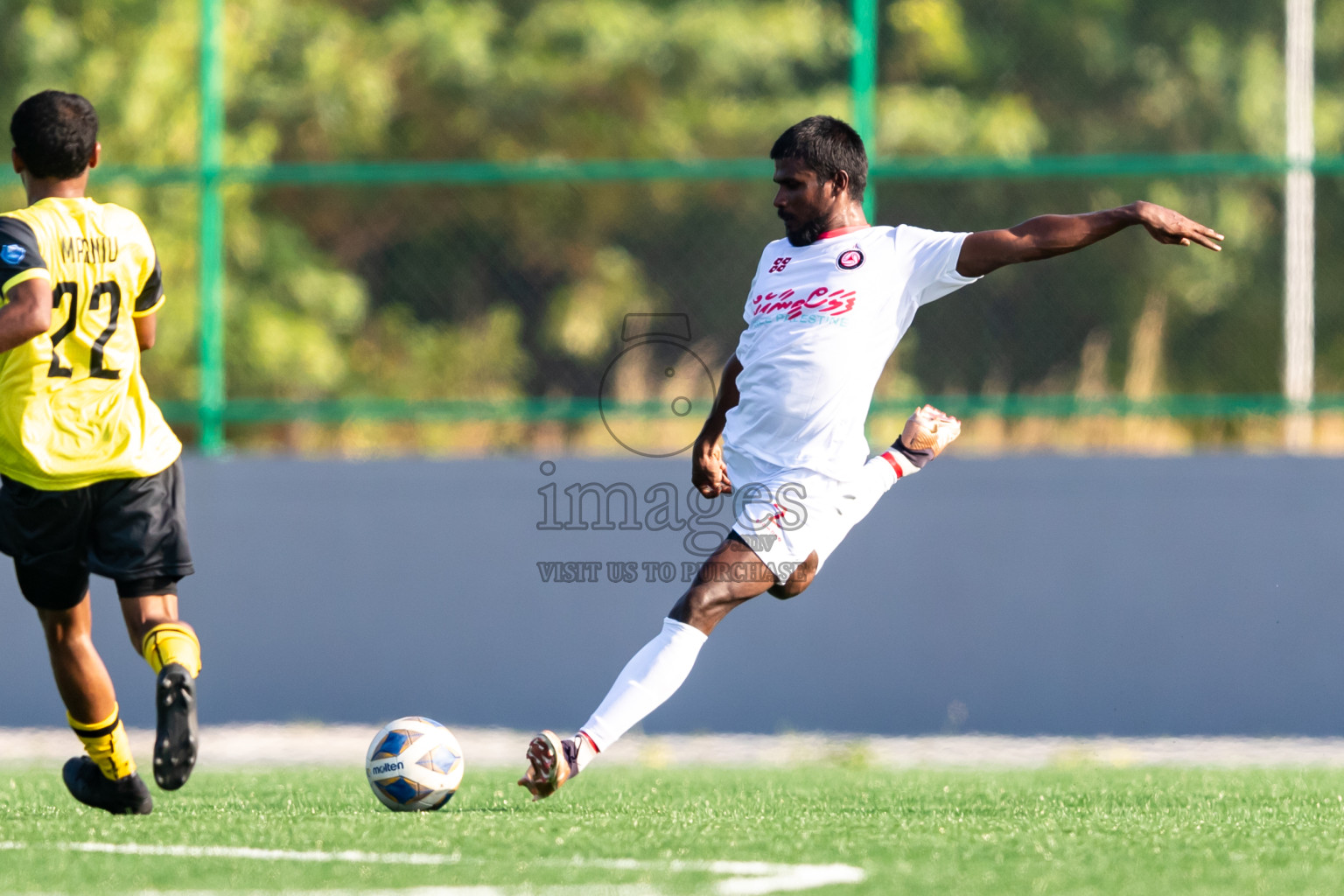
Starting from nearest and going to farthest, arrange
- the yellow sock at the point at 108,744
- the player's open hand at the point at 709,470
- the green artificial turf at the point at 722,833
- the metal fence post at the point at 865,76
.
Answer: the green artificial turf at the point at 722,833 → the yellow sock at the point at 108,744 → the player's open hand at the point at 709,470 → the metal fence post at the point at 865,76

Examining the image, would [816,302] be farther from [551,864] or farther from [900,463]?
[551,864]

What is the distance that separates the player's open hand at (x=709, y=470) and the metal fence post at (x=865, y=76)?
10.5 ft

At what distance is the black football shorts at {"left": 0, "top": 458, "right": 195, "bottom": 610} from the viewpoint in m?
4.53

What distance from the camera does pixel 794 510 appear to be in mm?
5098

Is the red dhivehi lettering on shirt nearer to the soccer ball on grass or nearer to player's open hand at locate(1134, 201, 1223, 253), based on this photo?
player's open hand at locate(1134, 201, 1223, 253)

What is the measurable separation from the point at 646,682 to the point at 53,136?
2.19 metres

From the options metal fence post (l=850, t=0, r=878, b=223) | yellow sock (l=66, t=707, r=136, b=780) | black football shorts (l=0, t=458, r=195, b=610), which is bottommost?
yellow sock (l=66, t=707, r=136, b=780)

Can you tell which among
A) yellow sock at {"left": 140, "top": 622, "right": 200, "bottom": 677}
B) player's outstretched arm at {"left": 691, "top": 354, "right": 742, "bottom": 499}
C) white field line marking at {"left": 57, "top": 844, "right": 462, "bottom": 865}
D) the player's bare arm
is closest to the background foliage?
player's outstretched arm at {"left": 691, "top": 354, "right": 742, "bottom": 499}

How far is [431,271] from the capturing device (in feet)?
29.6

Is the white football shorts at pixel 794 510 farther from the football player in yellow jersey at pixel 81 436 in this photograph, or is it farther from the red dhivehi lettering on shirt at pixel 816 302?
the football player in yellow jersey at pixel 81 436

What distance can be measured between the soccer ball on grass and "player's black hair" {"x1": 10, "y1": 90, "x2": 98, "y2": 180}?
71.8 inches

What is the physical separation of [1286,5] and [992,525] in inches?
119

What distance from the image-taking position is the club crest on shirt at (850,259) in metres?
5.19

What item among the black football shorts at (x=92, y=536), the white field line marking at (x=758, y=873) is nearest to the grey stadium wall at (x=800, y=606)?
the black football shorts at (x=92, y=536)
